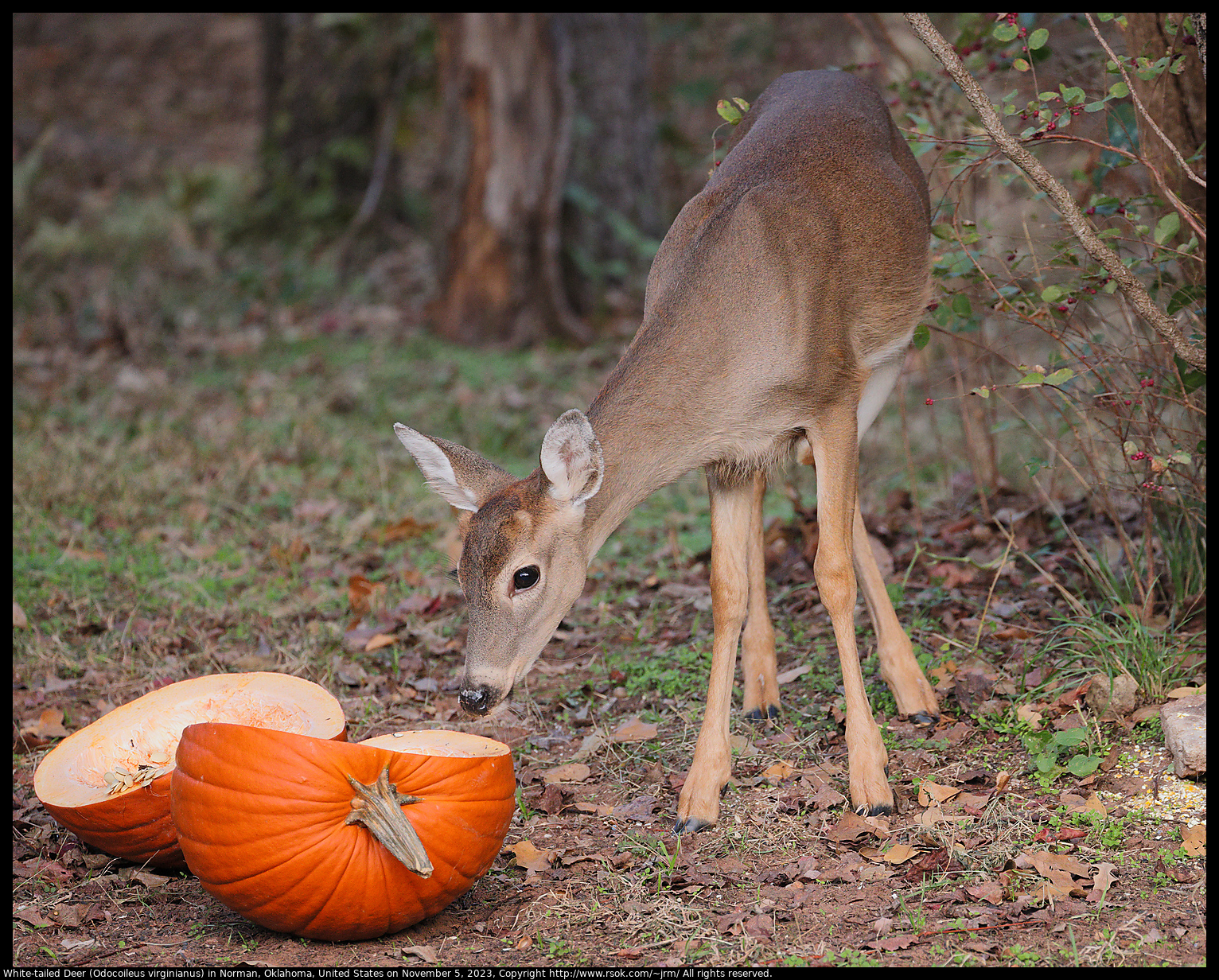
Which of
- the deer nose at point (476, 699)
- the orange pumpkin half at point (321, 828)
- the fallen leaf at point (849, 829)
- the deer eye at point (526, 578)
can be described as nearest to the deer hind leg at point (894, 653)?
the fallen leaf at point (849, 829)

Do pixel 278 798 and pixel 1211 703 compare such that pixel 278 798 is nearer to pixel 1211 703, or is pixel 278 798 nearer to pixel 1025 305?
pixel 1211 703

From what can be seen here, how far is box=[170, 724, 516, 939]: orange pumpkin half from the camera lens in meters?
3.23

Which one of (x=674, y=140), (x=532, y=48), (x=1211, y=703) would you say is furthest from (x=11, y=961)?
(x=674, y=140)

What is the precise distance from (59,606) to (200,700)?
2.24 meters

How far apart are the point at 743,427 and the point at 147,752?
2.26m

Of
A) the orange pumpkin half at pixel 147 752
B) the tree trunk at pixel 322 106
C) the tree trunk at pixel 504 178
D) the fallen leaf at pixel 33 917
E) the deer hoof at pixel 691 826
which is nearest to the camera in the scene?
the fallen leaf at pixel 33 917

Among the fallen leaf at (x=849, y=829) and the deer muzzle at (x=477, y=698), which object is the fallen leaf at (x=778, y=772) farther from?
the deer muzzle at (x=477, y=698)

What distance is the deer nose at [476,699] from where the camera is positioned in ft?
12.8

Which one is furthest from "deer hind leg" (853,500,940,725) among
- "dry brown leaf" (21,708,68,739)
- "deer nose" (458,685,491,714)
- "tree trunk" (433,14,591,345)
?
"tree trunk" (433,14,591,345)

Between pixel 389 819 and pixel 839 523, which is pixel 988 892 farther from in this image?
pixel 389 819

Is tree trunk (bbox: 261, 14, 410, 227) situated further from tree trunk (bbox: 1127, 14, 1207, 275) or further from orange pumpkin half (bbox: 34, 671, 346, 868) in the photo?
orange pumpkin half (bbox: 34, 671, 346, 868)

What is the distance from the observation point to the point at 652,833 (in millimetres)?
4023

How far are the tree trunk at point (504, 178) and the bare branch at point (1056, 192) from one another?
22.8 feet

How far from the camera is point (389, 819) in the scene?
3240 mm
